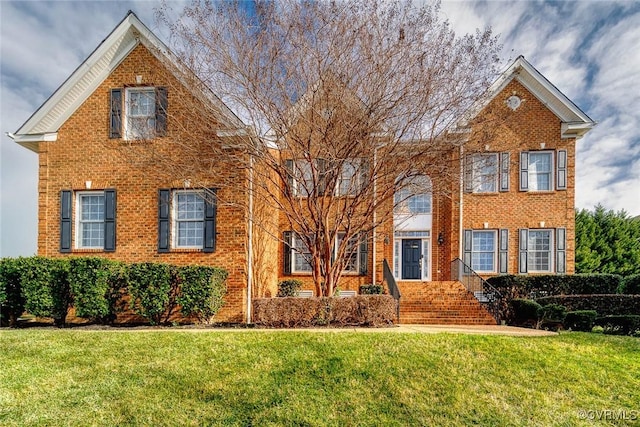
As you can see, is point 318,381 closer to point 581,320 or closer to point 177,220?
point 177,220

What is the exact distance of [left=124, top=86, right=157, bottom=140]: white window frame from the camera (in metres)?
11.3

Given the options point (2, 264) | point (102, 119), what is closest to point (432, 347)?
point (2, 264)

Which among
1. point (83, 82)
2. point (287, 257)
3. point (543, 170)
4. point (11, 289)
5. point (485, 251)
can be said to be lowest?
point (11, 289)

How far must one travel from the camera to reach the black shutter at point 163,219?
1132cm

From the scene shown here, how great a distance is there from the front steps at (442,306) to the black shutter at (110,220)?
873cm

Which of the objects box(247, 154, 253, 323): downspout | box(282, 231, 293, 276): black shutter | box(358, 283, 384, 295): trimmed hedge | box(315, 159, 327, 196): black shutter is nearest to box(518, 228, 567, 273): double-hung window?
box(358, 283, 384, 295): trimmed hedge

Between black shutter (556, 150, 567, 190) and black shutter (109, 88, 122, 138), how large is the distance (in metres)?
15.5

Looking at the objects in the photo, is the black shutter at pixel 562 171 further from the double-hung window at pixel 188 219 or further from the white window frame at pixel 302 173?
the double-hung window at pixel 188 219

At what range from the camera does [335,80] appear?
8.64 metres

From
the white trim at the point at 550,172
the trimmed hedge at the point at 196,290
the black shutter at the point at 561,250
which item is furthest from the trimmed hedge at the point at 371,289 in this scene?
the white trim at the point at 550,172

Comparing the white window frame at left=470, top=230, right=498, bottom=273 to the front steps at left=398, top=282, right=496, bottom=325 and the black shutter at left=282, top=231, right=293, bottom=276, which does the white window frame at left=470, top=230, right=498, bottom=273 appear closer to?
the front steps at left=398, top=282, right=496, bottom=325

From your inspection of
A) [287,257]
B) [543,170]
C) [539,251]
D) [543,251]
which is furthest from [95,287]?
[543,170]

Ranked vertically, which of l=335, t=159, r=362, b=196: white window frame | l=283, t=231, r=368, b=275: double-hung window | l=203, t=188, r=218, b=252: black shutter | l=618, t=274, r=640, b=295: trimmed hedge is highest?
l=335, t=159, r=362, b=196: white window frame

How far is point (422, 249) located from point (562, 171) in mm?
6077
